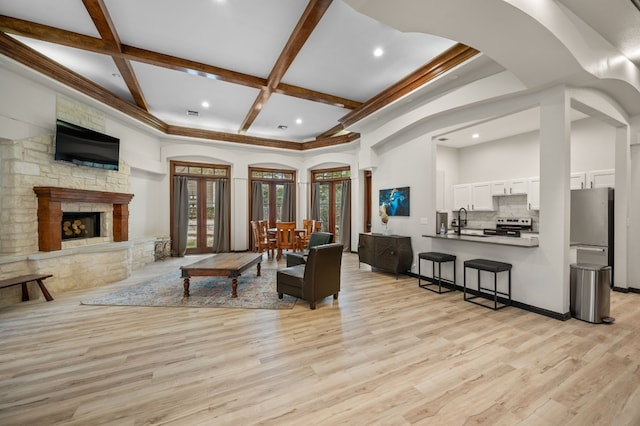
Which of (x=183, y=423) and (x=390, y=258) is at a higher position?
(x=390, y=258)

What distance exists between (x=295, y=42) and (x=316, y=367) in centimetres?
386

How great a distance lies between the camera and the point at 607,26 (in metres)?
2.88

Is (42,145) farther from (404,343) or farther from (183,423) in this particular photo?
(404,343)

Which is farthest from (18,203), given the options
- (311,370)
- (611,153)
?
(611,153)

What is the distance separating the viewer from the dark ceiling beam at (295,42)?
9.92 feet

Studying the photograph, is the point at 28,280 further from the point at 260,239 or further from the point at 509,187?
the point at 509,187

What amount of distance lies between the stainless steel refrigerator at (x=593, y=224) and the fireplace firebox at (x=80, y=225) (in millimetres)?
8977

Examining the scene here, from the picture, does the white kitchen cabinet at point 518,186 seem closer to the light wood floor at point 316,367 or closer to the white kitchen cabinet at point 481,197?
the white kitchen cabinet at point 481,197

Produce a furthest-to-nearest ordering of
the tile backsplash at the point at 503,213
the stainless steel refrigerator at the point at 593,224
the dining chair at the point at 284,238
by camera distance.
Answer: the dining chair at the point at 284,238
the tile backsplash at the point at 503,213
the stainless steel refrigerator at the point at 593,224

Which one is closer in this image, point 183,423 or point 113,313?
point 183,423

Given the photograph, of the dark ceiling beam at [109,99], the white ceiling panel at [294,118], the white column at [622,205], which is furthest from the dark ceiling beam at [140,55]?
the white column at [622,205]

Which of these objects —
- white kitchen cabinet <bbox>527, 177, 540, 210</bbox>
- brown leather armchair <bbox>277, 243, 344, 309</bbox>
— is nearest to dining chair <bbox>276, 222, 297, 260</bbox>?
brown leather armchair <bbox>277, 243, 344, 309</bbox>

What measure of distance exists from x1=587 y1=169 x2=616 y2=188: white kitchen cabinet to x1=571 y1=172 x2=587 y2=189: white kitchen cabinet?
0.05 m

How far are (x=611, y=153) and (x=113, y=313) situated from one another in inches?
331
